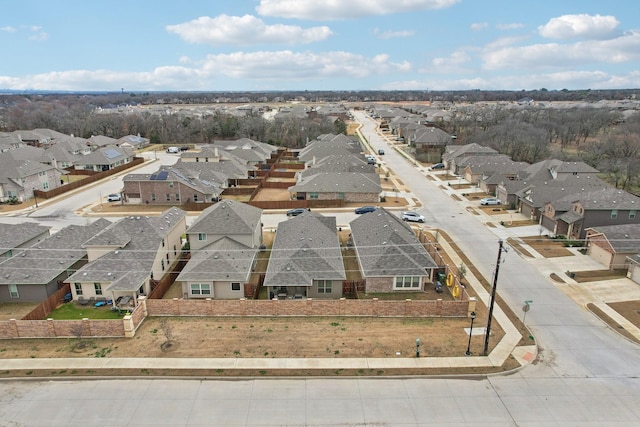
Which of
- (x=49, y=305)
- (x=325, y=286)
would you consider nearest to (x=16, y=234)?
(x=49, y=305)

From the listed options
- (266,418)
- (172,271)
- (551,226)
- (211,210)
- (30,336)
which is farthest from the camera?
(551,226)

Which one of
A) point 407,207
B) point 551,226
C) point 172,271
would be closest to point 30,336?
point 172,271

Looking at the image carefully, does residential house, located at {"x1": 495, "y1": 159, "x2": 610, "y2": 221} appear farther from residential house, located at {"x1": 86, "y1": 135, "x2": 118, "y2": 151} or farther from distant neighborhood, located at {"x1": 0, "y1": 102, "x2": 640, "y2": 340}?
residential house, located at {"x1": 86, "y1": 135, "x2": 118, "y2": 151}

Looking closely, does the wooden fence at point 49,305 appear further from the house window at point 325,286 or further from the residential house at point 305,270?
the house window at point 325,286

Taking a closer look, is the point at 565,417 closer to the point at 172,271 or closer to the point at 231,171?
the point at 172,271

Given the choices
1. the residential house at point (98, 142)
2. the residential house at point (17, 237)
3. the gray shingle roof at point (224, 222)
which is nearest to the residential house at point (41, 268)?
the residential house at point (17, 237)
